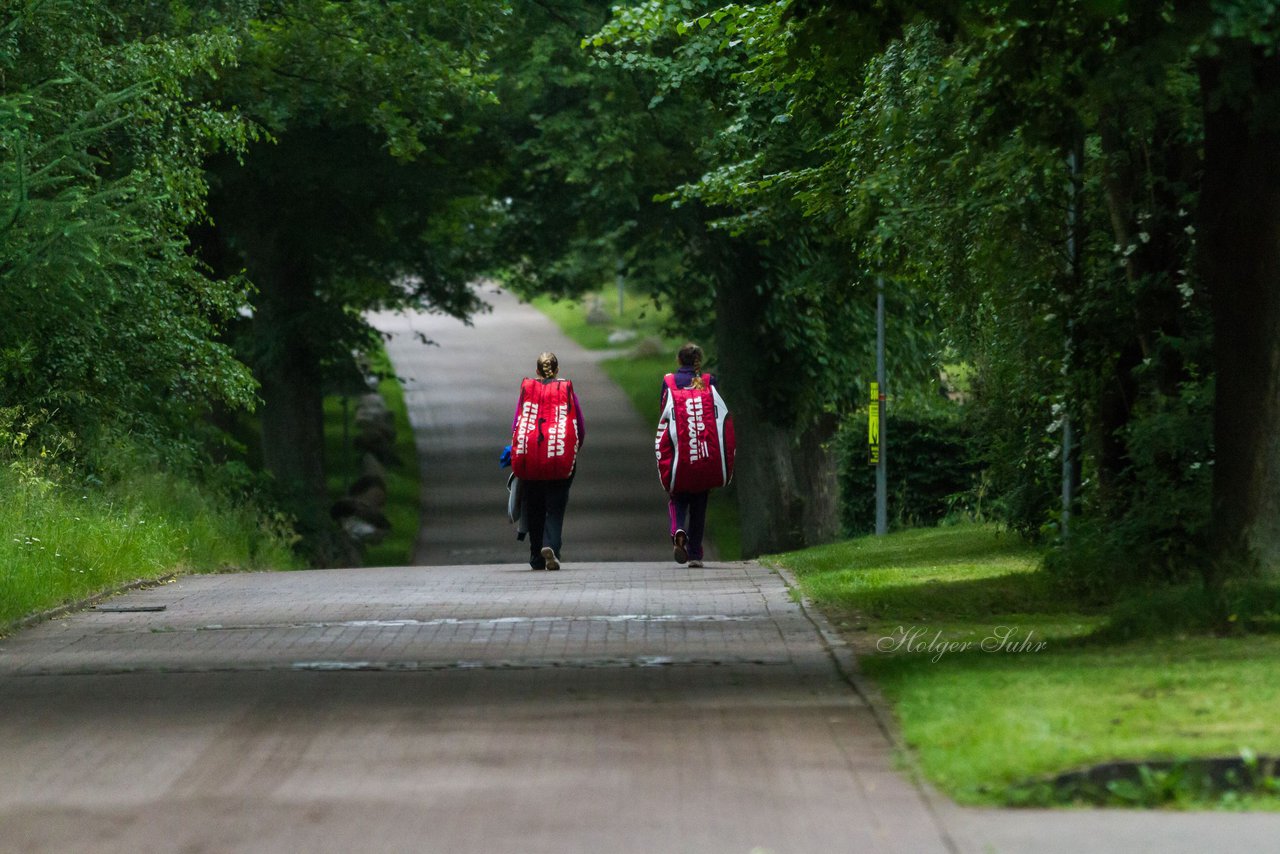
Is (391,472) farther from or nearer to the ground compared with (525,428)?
nearer to the ground

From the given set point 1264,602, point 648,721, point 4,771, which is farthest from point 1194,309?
point 4,771

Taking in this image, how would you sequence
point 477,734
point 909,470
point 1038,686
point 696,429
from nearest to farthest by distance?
point 477,734
point 1038,686
point 696,429
point 909,470

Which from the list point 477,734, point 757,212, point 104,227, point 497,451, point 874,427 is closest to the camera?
point 477,734

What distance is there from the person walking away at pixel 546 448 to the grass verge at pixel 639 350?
59.9 feet

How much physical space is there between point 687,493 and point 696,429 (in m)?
0.57

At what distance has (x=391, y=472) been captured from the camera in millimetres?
46281

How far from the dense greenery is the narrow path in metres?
4.30

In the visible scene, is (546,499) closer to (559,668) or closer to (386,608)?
(386,608)

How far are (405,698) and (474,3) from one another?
→ 62.1 feet

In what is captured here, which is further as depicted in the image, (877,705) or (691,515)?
(691,515)

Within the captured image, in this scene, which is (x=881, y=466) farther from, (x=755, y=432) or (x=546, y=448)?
(x=546, y=448)

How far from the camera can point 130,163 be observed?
61.5 ft

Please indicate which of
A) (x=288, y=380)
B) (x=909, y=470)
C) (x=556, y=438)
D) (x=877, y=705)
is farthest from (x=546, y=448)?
(x=288, y=380)

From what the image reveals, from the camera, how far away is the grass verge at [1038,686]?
267 inches
